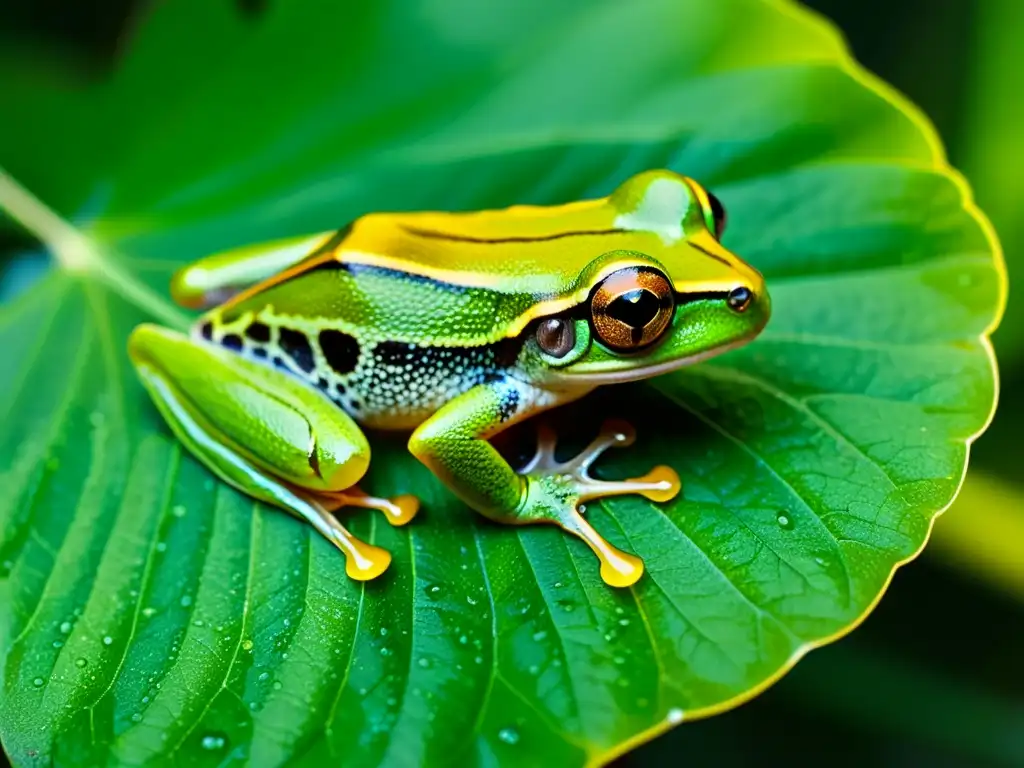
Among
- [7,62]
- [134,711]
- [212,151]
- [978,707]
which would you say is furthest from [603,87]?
[7,62]

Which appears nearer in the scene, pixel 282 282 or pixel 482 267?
pixel 482 267

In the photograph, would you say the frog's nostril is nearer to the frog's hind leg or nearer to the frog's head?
the frog's head

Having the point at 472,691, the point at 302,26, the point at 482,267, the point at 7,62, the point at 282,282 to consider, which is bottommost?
the point at 472,691

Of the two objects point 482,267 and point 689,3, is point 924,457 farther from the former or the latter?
point 689,3

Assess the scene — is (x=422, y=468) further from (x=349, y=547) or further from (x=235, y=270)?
(x=235, y=270)

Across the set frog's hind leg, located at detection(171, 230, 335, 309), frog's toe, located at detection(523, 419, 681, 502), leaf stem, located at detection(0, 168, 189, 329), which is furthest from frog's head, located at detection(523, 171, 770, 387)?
leaf stem, located at detection(0, 168, 189, 329)

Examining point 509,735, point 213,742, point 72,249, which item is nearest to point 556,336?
point 509,735
